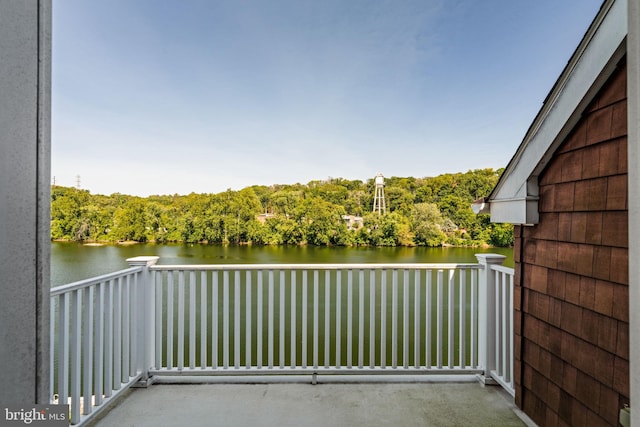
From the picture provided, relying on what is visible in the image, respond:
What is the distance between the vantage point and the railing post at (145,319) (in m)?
2.52

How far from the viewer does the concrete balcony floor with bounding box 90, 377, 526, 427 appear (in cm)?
211

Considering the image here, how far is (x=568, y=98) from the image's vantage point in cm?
168

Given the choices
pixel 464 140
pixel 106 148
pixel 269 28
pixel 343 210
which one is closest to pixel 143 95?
pixel 106 148

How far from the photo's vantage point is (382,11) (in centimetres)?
865

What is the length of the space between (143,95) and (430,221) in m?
14.8

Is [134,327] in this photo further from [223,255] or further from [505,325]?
[223,255]

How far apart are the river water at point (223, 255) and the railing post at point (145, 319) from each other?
8.98 metres

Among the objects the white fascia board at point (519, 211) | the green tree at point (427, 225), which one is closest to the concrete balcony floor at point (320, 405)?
the white fascia board at point (519, 211)

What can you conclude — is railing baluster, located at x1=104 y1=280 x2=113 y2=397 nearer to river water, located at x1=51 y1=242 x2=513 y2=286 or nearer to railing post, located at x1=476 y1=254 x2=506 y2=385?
railing post, located at x1=476 y1=254 x2=506 y2=385

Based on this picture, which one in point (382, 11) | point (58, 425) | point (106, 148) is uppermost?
point (382, 11)

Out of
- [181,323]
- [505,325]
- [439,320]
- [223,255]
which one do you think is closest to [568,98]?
[505,325]

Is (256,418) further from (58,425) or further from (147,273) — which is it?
(58,425)

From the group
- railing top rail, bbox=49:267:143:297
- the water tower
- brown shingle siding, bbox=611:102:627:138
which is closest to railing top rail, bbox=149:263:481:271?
railing top rail, bbox=49:267:143:297

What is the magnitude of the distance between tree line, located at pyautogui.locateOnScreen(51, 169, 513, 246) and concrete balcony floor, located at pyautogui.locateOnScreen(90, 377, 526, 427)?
13.5 metres
